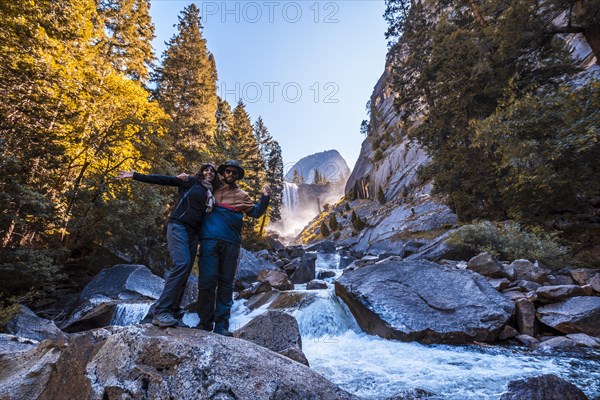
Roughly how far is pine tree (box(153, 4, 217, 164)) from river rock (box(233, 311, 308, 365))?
1630cm

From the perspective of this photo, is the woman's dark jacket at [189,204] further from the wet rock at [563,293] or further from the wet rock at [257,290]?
the wet rock at [257,290]

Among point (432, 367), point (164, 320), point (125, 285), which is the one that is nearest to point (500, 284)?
A: point (432, 367)

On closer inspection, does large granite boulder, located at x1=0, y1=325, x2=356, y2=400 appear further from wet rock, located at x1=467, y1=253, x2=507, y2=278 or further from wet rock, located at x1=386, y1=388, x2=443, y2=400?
wet rock, located at x1=467, y1=253, x2=507, y2=278

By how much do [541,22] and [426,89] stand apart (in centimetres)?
697

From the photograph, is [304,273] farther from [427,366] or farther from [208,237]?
[208,237]

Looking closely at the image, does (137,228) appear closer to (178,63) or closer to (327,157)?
(178,63)

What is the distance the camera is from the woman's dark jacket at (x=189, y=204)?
12.3ft

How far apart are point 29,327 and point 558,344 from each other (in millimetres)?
10998

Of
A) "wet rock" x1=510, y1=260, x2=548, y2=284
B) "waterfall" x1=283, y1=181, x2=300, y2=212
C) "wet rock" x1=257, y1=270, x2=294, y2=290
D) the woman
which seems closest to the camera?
the woman

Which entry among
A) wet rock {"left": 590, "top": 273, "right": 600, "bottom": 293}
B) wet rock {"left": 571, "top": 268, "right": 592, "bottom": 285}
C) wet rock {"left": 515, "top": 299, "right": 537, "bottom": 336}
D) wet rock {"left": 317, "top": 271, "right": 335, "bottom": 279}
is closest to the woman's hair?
wet rock {"left": 515, "top": 299, "right": 537, "bottom": 336}

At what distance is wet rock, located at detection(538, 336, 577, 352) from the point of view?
5.44 metres

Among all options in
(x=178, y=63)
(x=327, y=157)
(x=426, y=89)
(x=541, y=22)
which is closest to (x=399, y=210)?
(x=426, y=89)

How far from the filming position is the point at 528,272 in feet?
26.1

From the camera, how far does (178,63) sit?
23.5 metres
